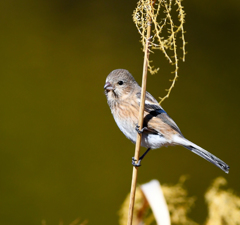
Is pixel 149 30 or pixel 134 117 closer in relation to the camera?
pixel 149 30

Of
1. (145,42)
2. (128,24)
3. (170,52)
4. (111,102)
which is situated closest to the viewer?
(145,42)

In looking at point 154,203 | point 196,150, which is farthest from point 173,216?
point 196,150

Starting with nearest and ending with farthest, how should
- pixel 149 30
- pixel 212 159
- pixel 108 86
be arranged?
pixel 149 30 → pixel 212 159 → pixel 108 86

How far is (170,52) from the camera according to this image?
6.17 ft

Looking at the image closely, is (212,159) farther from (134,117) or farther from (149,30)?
(149,30)

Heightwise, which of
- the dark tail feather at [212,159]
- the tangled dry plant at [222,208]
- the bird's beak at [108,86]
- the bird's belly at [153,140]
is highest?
the bird's beak at [108,86]

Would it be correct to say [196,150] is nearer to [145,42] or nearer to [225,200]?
[225,200]

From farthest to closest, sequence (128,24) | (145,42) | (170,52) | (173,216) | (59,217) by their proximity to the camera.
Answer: (128,24) → (170,52) → (59,217) → (173,216) → (145,42)

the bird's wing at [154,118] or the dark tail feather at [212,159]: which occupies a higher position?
the bird's wing at [154,118]

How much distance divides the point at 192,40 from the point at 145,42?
57.4 inches

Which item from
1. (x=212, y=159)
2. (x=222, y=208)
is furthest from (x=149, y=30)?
(x=212, y=159)

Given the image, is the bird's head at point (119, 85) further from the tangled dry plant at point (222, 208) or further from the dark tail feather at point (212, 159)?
the tangled dry plant at point (222, 208)

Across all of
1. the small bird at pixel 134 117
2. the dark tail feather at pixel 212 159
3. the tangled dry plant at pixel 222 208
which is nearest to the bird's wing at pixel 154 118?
the small bird at pixel 134 117

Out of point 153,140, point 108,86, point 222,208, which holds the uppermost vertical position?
point 108,86
